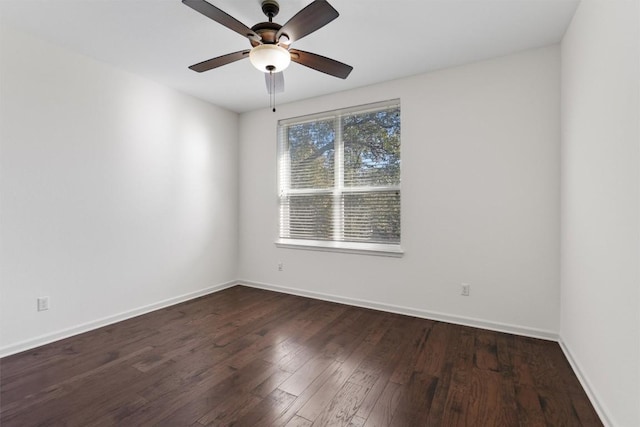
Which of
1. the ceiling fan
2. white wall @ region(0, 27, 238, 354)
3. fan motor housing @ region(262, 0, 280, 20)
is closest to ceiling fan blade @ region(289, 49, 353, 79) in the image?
the ceiling fan

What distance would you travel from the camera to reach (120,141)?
10.2 feet

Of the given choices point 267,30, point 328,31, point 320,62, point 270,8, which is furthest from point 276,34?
point 328,31

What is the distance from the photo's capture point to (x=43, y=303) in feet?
8.43

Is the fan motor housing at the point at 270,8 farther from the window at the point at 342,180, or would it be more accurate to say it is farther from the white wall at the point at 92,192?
the white wall at the point at 92,192

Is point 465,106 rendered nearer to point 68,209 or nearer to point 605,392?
point 605,392

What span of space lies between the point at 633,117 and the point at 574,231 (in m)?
1.15

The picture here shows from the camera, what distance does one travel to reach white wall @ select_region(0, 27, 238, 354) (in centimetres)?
242

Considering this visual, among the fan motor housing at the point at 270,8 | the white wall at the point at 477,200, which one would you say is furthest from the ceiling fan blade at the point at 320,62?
the white wall at the point at 477,200

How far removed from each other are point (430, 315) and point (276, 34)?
9.76ft

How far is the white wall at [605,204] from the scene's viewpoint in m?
1.35

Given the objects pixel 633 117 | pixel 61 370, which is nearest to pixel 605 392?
pixel 633 117

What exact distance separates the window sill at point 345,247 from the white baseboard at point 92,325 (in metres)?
1.32

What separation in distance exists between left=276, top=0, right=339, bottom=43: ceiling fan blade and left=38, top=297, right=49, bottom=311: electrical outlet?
2.94m

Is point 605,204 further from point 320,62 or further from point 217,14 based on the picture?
point 217,14
